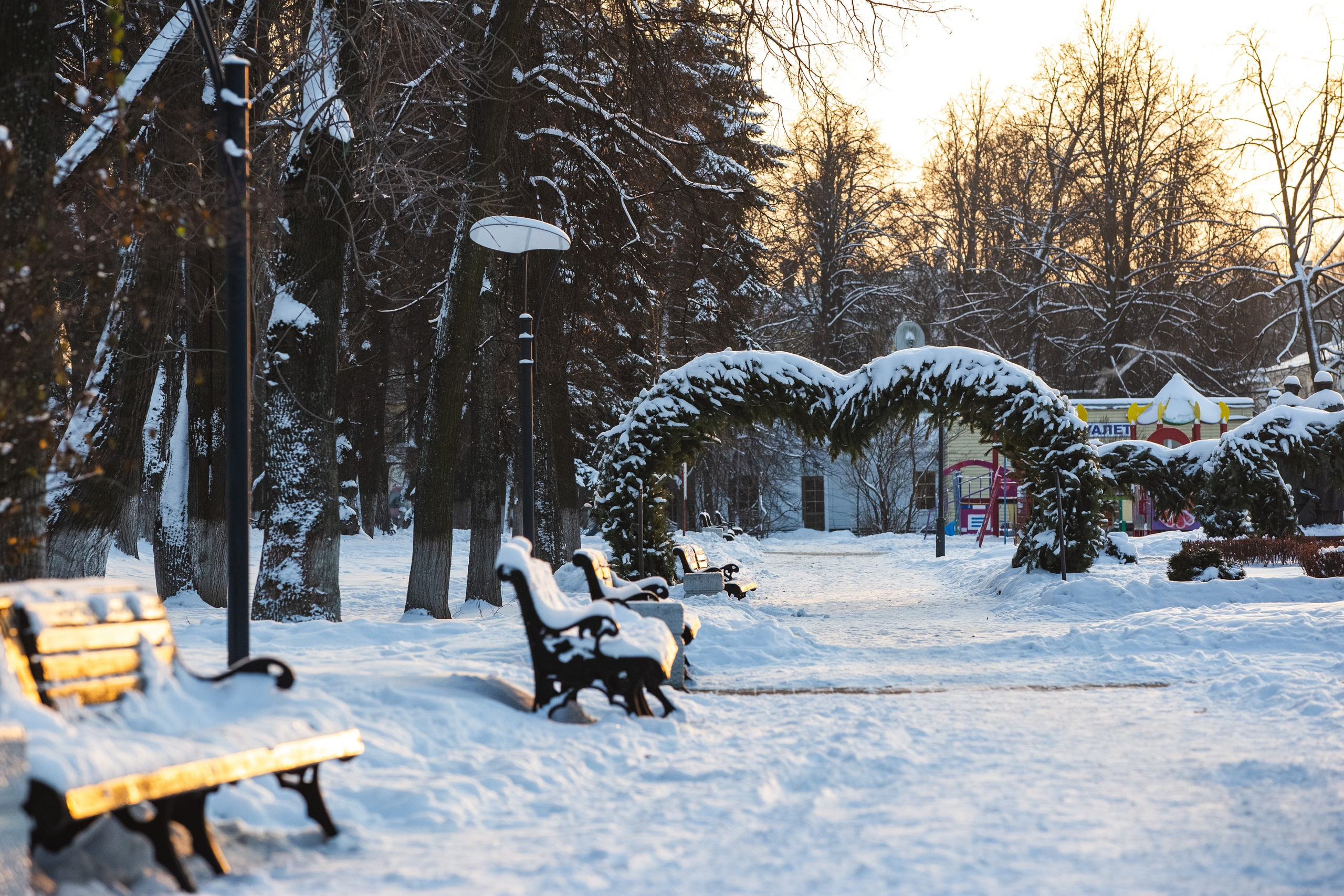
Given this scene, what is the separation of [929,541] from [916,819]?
29.3 meters

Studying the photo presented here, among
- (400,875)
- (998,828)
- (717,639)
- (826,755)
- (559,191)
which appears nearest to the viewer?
(400,875)

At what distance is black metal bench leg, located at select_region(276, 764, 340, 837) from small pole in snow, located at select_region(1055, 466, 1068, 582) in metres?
13.5

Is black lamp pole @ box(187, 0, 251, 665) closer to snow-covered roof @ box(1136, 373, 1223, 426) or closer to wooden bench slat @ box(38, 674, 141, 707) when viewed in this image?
wooden bench slat @ box(38, 674, 141, 707)

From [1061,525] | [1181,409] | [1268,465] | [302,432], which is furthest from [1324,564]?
[1181,409]

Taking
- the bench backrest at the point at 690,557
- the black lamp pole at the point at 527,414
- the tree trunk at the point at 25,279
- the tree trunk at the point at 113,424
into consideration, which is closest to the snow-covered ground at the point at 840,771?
the black lamp pole at the point at 527,414

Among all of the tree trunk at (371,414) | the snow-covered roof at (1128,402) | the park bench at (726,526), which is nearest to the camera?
the tree trunk at (371,414)

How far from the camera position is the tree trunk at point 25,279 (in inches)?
190

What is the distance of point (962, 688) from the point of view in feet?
29.7

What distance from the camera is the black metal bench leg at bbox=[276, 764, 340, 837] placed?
4.45m

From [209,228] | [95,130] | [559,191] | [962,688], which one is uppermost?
[559,191]

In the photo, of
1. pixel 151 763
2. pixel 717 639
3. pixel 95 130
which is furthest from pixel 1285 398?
pixel 151 763

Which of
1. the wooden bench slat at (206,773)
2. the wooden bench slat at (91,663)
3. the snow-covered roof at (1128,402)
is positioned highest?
the snow-covered roof at (1128,402)

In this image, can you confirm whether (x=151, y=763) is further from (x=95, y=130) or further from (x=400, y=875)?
(x=95, y=130)

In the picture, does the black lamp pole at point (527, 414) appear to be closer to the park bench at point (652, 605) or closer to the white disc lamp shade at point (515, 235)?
the white disc lamp shade at point (515, 235)
